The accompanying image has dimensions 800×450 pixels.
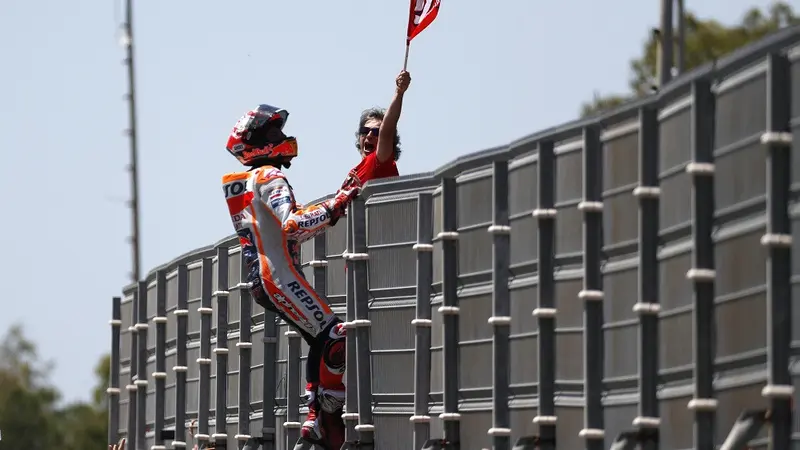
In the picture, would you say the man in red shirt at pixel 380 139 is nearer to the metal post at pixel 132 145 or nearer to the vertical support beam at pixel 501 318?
the vertical support beam at pixel 501 318

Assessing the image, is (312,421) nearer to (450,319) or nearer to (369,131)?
(369,131)

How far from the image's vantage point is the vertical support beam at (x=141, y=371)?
20078 millimetres

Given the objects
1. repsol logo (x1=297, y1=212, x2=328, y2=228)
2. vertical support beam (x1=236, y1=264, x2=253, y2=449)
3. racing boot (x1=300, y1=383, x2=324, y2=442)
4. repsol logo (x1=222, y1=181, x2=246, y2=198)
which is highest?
repsol logo (x1=222, y1=181, x2=246, y2=198)

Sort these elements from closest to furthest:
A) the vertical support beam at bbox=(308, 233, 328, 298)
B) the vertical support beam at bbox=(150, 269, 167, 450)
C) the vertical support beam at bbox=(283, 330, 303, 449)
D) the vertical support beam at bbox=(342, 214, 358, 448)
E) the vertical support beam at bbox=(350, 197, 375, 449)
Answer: the vertical support beam at bbox=(350, 197, 375, 449) < the vertical support beam at bbox=(342, 214, 358, 448) < the vertical support beam at bbox=(308, 233, 328, 298) < the vertical support beam at bbox=(283, 330, 303, 449) < the vertical support beam at bbox=(150, 269, 167, 450)

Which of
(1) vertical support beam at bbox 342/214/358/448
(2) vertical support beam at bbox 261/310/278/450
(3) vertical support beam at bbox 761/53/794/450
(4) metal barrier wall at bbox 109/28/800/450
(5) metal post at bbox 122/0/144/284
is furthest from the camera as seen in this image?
(5) metal post at bbox 122/0/144/284

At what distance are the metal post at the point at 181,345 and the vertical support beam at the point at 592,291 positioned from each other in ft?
27.3

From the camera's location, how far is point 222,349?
1684 cm

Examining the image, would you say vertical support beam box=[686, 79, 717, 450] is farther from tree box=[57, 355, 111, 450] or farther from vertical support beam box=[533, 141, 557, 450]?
tree box=[57, 355, 111, 450]

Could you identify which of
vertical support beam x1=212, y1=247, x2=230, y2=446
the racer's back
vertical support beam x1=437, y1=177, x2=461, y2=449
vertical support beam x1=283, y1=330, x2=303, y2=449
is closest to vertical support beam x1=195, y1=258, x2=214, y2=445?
vertical support beam x1=212, y1=247, x2=230, y2=446

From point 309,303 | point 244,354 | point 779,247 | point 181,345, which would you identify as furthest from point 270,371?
point 779,247

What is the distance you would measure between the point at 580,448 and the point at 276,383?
5.29 m

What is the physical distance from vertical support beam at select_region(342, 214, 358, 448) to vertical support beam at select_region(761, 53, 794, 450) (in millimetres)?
5238

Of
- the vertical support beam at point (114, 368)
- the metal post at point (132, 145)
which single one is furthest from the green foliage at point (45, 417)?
the vertical support beam at point (114, 368)

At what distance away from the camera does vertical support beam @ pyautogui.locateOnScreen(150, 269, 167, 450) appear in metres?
19.1
